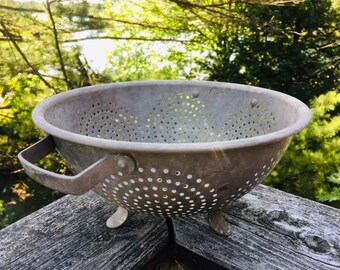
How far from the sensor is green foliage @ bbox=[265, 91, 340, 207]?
196cm

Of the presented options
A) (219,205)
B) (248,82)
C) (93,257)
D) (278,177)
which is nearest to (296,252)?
(219,205)

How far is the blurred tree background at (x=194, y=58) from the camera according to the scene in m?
2.13

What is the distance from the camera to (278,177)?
2.07 meters

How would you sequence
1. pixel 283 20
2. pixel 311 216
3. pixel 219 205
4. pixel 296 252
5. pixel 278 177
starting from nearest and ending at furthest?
pixel 219 205, pixel 296 252, pixel 311 216, pixel 278 177, pixel 283 20

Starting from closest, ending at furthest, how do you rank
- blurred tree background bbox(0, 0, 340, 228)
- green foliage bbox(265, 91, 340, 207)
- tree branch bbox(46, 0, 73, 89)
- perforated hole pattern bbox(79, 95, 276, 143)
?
perforated hole pattern bbox(79, 95, 276, 143) → green foliage bbox(265, 91, 340, 207) → blurred tree background bbox(0, 0, 340, 228) → tree branch bbox(46, 0, 73, 89)

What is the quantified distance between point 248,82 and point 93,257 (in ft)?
8.67

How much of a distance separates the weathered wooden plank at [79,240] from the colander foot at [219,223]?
0.15m

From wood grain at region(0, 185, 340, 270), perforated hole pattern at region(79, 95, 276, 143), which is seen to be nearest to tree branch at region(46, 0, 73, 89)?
perforated hole pattern at region(79, 95, 276, 143)

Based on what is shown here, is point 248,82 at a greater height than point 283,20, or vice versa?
point 283,20

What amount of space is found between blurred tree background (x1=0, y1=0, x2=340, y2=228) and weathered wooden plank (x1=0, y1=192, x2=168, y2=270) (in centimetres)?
107

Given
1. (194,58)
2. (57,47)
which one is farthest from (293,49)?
(57,47)

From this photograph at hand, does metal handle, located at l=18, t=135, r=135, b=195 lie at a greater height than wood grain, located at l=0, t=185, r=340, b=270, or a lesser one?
greater

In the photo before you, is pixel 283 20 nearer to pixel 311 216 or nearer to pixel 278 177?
pixel 278 177

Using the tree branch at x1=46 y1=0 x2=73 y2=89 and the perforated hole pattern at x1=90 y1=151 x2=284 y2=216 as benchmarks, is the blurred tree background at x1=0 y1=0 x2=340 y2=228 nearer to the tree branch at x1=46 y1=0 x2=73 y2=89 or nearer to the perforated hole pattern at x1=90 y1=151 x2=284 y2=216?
the tree branch at x1=46 y1=0 x2=73 y2=89
